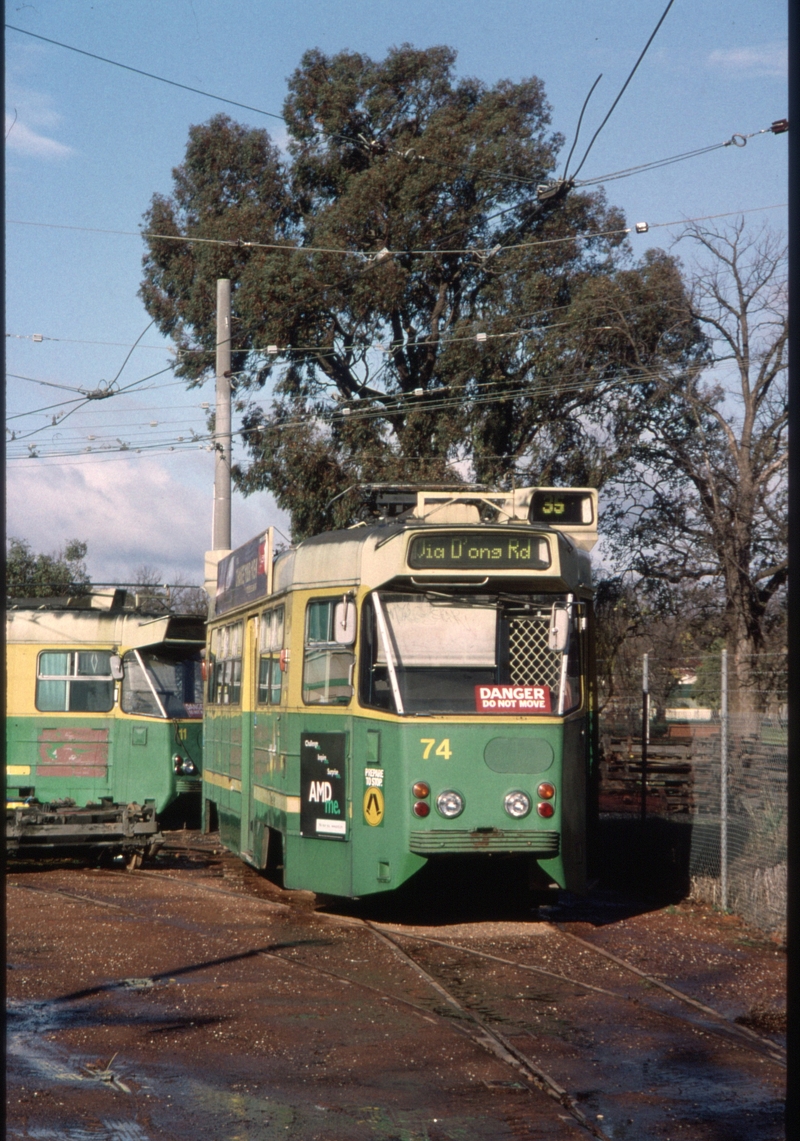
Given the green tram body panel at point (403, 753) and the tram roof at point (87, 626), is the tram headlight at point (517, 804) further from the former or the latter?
the tram roof at point (87, 626)

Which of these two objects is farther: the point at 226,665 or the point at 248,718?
the point at 226,665

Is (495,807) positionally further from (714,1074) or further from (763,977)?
(714,1074)

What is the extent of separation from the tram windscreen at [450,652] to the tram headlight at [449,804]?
622 millimetres

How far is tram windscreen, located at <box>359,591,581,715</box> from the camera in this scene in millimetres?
10648

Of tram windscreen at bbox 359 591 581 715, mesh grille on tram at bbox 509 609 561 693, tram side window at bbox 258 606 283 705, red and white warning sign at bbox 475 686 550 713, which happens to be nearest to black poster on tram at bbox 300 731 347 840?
tram windscreen at bbox 359 591 581 715

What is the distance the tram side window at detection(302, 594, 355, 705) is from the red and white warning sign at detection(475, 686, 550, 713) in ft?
3.39

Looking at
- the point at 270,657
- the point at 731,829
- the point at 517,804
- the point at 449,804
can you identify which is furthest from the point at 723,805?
the point at 270,657

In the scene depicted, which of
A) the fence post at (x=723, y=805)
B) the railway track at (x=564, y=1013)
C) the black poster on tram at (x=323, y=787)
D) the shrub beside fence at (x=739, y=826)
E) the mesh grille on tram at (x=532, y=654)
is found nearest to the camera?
the railway track at (x=564, y=1013)

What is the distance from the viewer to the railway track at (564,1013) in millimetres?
6246

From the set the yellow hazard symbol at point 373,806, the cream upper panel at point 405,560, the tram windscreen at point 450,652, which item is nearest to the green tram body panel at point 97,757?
the cream upper panel at point 405,560

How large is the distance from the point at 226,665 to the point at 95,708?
3.05m

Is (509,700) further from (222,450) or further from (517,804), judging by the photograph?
(222,450)

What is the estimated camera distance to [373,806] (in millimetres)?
10664

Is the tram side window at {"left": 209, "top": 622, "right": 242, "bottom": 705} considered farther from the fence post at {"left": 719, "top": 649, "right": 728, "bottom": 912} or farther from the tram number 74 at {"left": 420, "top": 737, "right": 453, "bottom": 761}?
the fence post at {"left": 719, "top": 649, "right": 728, "bottom": 912}
